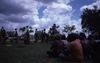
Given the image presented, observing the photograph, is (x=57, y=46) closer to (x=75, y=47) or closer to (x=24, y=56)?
(x=24, y=56)

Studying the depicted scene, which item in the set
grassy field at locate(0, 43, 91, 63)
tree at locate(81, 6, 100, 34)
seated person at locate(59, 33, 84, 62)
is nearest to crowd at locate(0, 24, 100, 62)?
seated person at locate(59, 33, 84, 62)

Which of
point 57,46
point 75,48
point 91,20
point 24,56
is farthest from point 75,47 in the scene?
point 91,20

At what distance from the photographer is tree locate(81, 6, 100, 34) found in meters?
76.5

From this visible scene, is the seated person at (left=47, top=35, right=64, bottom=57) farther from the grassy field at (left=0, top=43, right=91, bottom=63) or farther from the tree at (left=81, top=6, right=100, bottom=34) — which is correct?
the tree at (left=81, top=6, right=100, bottom=34)

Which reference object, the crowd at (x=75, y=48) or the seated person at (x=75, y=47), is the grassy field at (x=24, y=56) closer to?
the crowd at (x=75, y=48)

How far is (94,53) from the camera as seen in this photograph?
41.1ft

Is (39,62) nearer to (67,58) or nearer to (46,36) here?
(67,58)

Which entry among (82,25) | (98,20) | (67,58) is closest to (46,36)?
(67,58)

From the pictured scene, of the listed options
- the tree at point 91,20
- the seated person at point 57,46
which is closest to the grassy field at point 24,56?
the seated person at point 57,46

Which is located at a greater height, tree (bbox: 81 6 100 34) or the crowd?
tree (bbox: 81 6 100 34)

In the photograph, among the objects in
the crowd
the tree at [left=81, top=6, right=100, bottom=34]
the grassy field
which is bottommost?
the grassy field

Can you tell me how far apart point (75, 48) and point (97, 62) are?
8.70ft

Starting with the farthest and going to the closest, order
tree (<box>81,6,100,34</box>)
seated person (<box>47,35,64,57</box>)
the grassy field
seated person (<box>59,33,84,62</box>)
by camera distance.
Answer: tree (<box>81,6,100,34</box>)
seated person (<box>47,35,64,57</box>)
the grassy field
seated person (<box>59,33,84,62</box>)

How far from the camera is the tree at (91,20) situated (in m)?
76.5
